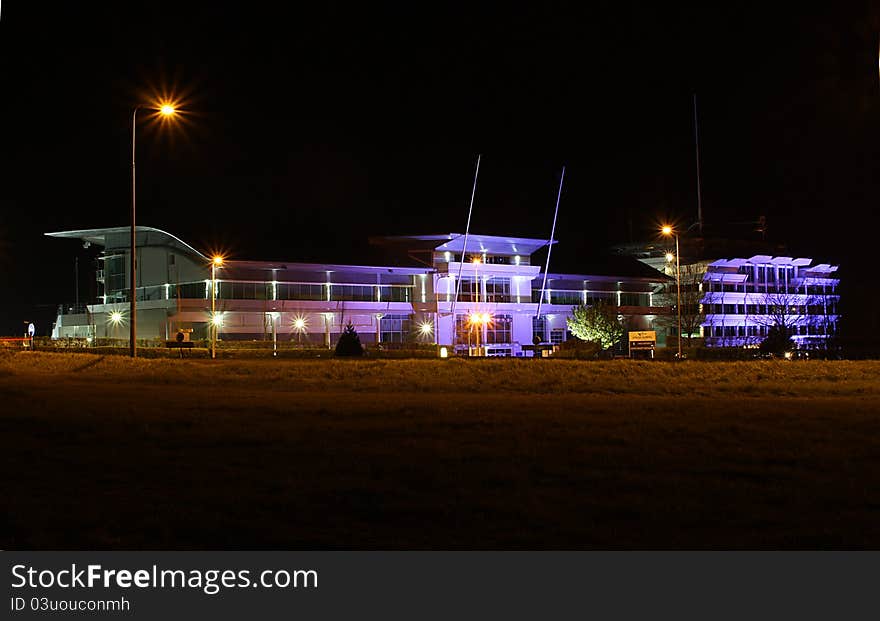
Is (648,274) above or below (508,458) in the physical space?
above

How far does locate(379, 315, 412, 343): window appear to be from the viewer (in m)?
84.8

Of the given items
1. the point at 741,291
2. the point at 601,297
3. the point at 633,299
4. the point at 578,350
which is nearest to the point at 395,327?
the point at 601,297

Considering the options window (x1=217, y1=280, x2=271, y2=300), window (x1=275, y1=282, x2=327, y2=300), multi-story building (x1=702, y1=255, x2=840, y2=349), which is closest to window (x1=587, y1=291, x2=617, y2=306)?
multi-story building (x1=702, y1=255, x2=840, y2=349)

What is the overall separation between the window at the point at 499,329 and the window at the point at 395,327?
307 inches

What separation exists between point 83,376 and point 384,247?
2410 inches

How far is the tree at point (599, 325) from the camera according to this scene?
267 feet

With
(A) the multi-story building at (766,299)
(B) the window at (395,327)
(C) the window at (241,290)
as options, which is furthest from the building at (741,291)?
(C) the window at (241,290)

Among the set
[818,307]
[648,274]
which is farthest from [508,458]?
[818,307]

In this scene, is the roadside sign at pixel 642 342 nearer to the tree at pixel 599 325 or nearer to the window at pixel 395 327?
the tree at pixel 599 325

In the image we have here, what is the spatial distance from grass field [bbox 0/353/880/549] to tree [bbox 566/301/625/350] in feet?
188

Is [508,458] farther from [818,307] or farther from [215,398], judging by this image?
[818,307]

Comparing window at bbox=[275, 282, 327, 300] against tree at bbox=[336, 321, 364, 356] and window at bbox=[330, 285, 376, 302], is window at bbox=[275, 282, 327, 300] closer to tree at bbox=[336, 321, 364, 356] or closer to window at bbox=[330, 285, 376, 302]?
window at bbox=[330, 285, 376, 302]

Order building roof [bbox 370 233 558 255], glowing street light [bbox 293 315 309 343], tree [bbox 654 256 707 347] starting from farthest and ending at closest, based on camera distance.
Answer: tree [bbox 654 256 707 347] < building roof [bbox 370 233 558 255] < glowing street light [bbox 293 315 309 343]

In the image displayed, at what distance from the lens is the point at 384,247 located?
91188mm
